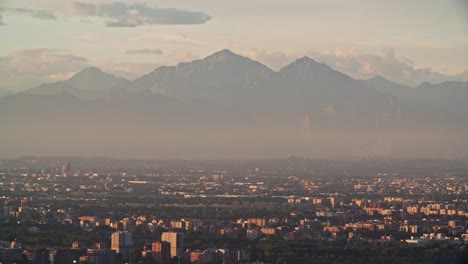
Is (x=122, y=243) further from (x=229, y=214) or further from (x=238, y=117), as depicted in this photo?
(x=238, y=117)

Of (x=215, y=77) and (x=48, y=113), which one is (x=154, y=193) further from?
(x=215, y=77)

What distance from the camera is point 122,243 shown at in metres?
21.5

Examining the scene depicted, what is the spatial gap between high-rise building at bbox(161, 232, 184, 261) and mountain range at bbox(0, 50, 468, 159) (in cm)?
4520

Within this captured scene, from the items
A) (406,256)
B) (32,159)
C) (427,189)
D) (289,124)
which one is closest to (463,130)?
(289,124)

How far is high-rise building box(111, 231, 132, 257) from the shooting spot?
20922 millimetres

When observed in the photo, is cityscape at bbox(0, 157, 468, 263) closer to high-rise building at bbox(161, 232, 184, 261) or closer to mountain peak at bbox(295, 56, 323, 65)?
high-rise building at bbox(161, 232, 184, 261)

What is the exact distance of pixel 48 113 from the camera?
79312 millimetres

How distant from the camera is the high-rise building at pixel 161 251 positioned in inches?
787

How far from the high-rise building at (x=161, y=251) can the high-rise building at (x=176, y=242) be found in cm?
8

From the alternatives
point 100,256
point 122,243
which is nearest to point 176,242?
point 122,243

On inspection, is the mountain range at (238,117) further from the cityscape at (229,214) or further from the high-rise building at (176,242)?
the high-rise building at (176,242)

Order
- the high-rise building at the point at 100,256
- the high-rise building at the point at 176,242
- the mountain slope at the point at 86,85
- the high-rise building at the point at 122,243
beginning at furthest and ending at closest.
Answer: the mountain slope at the point at 86,85, the high-rise building at the point at 122,243, the high-rise building at the point at 176,242, the high-rise building at the point at 100,256

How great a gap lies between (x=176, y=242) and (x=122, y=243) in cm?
78

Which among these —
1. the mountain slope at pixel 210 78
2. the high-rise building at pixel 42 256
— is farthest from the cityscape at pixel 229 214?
the mountain slope at pixel 210 78
